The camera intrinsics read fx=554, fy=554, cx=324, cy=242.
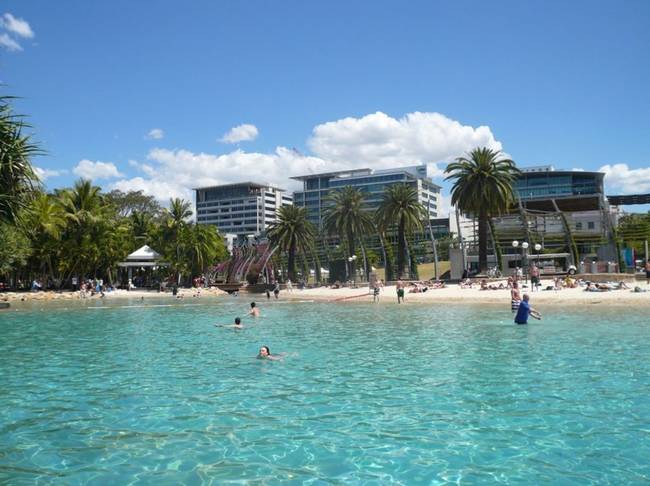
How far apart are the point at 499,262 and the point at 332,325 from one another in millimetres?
38447

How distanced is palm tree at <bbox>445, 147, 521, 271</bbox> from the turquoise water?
32.8 metres

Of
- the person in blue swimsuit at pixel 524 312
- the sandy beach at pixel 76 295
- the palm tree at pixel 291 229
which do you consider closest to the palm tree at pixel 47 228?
the sandy beach at pixel 76 295

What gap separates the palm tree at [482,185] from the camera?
5356 centimetres

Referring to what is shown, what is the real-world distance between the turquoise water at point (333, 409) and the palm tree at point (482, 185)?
3281 cm

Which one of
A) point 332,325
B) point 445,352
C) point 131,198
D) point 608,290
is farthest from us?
point 131,198

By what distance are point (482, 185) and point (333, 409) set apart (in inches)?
1806

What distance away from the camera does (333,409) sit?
1104 centimetres

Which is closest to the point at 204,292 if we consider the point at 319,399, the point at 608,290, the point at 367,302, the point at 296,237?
the point at 296,237

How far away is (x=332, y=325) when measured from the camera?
27.0 meters

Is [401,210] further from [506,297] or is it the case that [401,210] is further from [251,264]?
[506,297]

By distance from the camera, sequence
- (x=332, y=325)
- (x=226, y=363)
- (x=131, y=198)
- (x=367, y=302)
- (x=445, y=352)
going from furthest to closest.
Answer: (x=131, y=198) → (x=367, y=302) → (x=332, y=325) → (x=445, y=352) → (x=226, y=363)

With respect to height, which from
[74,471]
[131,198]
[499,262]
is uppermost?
[131,198]

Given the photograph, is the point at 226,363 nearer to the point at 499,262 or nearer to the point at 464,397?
the point at 464,397

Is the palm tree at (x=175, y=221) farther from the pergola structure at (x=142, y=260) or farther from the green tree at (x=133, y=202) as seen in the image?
the green tree at (x=133, y=202)
